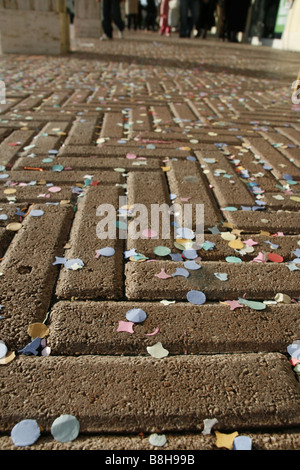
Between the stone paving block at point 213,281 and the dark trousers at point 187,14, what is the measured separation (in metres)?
13.1

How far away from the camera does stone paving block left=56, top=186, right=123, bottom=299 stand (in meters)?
1.40

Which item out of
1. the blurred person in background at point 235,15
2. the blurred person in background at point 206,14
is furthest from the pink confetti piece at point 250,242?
the blurred person in background at point 206,14

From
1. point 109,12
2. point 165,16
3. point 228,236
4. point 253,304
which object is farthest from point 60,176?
point 165,16

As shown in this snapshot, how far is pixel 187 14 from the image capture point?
1300 cm

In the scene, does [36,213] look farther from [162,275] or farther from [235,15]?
[235,15]

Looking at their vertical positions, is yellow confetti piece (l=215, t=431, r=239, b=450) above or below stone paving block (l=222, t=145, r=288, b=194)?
below

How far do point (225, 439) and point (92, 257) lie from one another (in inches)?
34.6

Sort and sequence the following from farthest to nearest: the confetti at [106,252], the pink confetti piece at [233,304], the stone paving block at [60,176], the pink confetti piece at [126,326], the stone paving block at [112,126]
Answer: the stone paving block at [112,126] → the stone paving block at [60,176] → the confetti at [106,252] → the pink confetti piece at [233,304] → the pink confetti piece at [126,326]

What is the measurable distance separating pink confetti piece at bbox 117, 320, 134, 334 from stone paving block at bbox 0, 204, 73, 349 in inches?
10.7

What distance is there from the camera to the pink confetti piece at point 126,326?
123cm

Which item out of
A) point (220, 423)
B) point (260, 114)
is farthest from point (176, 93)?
point (220, 423)

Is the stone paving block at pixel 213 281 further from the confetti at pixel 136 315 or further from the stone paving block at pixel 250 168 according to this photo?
the stone paving block at pixel 250 168

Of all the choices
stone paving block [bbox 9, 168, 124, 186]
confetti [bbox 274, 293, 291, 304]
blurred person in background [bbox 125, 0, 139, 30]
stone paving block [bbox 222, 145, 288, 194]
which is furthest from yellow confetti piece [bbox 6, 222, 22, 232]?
blurred person in background [bbox 125, 0, 139, 30]

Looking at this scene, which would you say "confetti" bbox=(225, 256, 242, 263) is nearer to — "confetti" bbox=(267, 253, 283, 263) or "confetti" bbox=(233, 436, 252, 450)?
"confetti" bbox=(267, 253, 283, 263)
